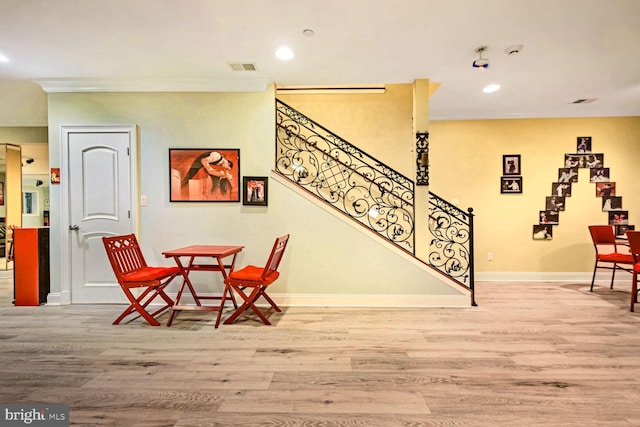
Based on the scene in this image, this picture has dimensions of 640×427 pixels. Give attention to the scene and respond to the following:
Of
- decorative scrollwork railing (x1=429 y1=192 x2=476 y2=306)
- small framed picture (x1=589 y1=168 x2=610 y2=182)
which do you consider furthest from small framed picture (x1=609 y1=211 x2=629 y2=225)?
decorative scrollwork railing (x1=429 y1=192 x2=476 y2=306)

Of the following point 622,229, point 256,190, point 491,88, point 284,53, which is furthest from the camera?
point 622,229

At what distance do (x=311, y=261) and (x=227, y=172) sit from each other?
67.6 inches

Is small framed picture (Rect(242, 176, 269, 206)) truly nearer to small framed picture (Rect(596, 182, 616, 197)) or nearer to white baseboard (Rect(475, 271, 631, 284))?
white baseboard (Rect(475, 271, 631, 284))

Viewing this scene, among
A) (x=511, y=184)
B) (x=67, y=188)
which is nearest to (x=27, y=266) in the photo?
(x=67, y=188)

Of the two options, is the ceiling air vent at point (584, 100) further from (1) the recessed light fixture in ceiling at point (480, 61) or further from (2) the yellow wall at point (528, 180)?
(1) the recessed light fixture in ceiling at point (480, 61)

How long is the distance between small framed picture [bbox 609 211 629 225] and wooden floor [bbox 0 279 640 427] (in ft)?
8.68

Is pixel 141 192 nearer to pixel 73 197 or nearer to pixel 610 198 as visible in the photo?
pixel 73 197

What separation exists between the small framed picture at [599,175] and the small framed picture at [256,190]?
19.6 feet

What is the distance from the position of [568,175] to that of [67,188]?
27.2ft

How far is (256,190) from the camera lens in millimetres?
4355

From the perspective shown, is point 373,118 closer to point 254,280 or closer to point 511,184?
point 511,184

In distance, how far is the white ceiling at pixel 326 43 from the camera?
111 inches

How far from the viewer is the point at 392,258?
14.0 feet

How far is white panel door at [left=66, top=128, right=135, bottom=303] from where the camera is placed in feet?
14.3
